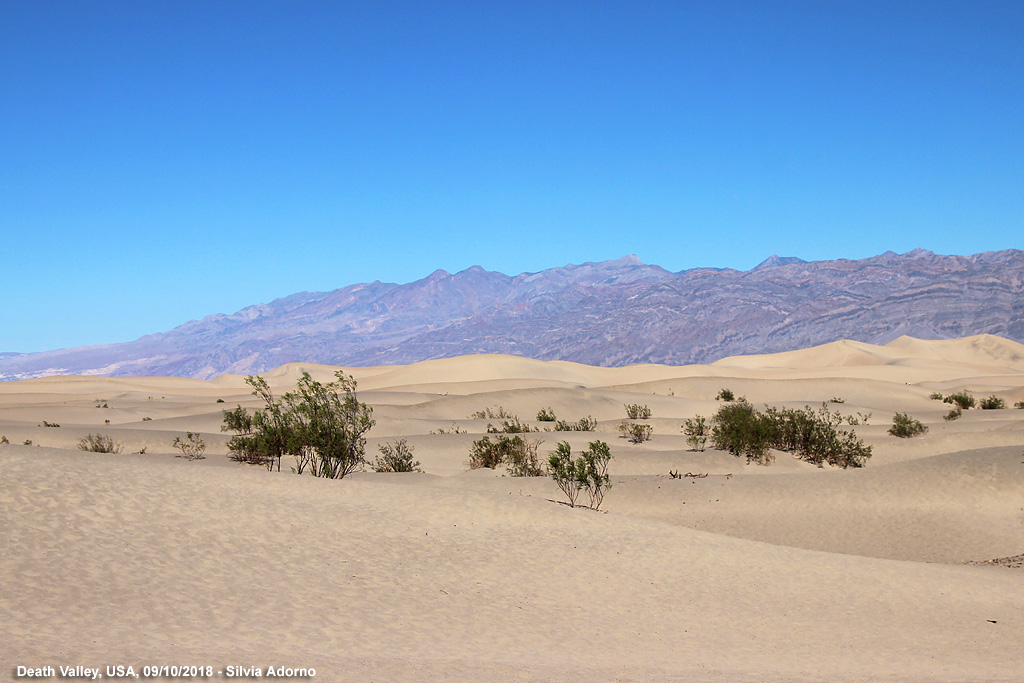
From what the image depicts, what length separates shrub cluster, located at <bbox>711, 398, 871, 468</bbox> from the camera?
20750mm

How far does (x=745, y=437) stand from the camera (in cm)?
2095

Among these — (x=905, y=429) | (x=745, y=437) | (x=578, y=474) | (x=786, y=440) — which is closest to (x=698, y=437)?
(x=786, y=440)

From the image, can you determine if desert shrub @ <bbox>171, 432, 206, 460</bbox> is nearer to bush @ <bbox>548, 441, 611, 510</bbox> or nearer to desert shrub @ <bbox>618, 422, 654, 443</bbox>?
bush @ <bbox>548, 441, 611, 510</bbox>

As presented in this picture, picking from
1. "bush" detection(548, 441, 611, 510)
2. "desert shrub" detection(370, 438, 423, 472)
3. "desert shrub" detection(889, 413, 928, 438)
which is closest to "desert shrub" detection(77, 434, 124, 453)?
"desert shrub" detection(370, 438, 423, 472)

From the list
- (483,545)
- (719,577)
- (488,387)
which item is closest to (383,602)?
(483,545)

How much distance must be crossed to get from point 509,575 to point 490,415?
24.7 metres

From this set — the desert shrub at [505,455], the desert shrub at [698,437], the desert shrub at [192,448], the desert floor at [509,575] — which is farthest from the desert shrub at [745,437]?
the desert shrub at [192,448]

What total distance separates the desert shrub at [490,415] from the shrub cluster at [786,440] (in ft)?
40.0

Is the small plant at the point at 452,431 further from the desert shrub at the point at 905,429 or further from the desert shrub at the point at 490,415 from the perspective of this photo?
the desert shrub at the point at 905,429

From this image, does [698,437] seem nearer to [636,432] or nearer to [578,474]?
[636,432]

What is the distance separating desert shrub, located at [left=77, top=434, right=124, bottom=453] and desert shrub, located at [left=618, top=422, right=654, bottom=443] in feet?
50.5

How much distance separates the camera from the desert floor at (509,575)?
6.45 metres

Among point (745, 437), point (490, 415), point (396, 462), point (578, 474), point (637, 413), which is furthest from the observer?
point (637, 413)

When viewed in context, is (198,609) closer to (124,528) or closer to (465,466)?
(124,528)
